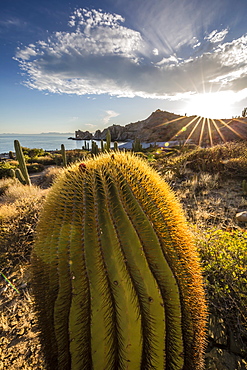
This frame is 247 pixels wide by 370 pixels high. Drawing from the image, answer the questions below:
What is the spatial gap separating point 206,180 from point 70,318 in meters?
6.95

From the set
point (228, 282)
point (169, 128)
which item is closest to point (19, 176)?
point (228, 282)

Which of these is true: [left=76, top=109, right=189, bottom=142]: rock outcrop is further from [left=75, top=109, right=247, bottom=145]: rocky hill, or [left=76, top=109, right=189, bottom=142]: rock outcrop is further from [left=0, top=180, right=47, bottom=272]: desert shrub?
[left=0, top=180, right=47, bottom=272]: desert shrub

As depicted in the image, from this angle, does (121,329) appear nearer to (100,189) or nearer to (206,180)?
(100,189)

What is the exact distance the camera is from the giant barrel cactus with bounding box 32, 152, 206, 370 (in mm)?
1227

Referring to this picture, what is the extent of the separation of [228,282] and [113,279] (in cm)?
205

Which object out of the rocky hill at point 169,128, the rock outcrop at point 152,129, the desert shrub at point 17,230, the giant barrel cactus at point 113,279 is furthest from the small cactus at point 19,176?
the rock outcrop at point 152,129

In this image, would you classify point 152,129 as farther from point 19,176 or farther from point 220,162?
point 19,176

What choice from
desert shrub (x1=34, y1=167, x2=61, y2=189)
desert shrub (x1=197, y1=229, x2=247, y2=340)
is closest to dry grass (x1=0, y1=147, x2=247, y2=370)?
desert shrub (x1=197, y1=229, x2=247, y2=340)

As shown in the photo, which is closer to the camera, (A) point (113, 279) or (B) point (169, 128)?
(A) point (113, 279)

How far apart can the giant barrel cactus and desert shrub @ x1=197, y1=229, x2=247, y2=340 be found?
36.8 inches

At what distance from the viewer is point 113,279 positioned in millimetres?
1223

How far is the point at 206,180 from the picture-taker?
7.18m

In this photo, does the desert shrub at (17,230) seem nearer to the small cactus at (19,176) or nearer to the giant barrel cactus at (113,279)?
the giant barrel cactus at (113,279)

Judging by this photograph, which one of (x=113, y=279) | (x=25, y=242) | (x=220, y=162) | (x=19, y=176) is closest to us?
(x=113, y=279)
